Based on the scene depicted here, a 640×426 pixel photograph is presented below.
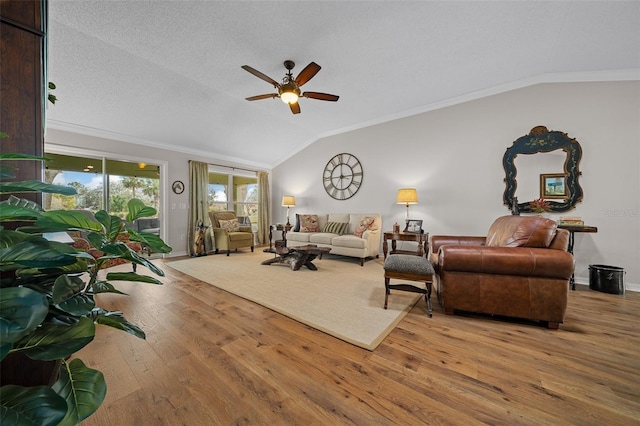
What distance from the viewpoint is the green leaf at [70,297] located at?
1.64 feet

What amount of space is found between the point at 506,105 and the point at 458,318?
339 centimetres

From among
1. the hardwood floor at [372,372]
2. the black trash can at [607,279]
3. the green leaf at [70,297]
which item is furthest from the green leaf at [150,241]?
the black trash can at [607,279]

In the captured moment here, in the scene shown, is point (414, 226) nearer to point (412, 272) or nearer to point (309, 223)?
point (412, 272)

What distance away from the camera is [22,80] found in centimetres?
84

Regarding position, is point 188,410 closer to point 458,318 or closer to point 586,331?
point 458,318

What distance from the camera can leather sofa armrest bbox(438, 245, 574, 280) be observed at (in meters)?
1.83

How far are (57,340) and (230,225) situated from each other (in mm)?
4980

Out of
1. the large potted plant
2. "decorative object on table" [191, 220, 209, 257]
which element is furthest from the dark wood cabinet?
"decorative object on table" [191, 220, 209, 257]

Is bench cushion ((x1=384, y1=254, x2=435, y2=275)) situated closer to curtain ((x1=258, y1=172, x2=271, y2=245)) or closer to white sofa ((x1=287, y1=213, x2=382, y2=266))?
white sofa ((x1=287, y1=213, x2=382, y2=266))

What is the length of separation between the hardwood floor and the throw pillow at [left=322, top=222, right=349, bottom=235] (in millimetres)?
2800

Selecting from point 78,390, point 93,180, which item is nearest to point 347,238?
point 78,390

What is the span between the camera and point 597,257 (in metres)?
3.03

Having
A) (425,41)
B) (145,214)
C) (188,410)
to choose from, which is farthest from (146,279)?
(425,41)

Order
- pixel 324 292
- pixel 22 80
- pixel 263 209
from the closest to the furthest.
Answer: pixel 22 80 < pixel 324 292 < pixel 263 209
